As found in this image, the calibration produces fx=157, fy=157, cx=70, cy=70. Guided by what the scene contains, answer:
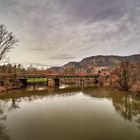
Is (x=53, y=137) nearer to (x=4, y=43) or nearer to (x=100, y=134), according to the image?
(x=100, y=134)

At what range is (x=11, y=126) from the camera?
1076 centimetres

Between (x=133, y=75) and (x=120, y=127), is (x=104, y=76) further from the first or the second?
(x=120, y=127)

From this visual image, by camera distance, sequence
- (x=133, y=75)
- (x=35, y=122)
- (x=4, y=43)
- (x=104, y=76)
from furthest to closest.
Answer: (x=104, y=76) < (x=133, y=75) < (x=4, y=43) < (x=35, y=122)

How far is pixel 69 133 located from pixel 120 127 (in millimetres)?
3592

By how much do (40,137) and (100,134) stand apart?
345 centimetres

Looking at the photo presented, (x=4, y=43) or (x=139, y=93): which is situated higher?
(x=4, y=43)

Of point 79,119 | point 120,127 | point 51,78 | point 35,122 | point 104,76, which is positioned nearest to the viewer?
point 120,127

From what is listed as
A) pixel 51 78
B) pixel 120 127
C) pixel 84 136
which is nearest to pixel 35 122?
pixel 84 136

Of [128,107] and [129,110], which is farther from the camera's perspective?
[128,107]

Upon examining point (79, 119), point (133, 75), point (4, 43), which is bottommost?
point (79, 119)

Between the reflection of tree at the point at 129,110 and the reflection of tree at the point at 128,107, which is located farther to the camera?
the reflection of tree at the point at 128,107

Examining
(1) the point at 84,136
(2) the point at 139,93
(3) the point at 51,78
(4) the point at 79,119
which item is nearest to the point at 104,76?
(3) the point at 51,78

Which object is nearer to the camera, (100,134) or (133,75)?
(100,134)

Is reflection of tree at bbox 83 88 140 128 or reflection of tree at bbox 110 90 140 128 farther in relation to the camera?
reflection of tree at bbox 83 88 140 128
